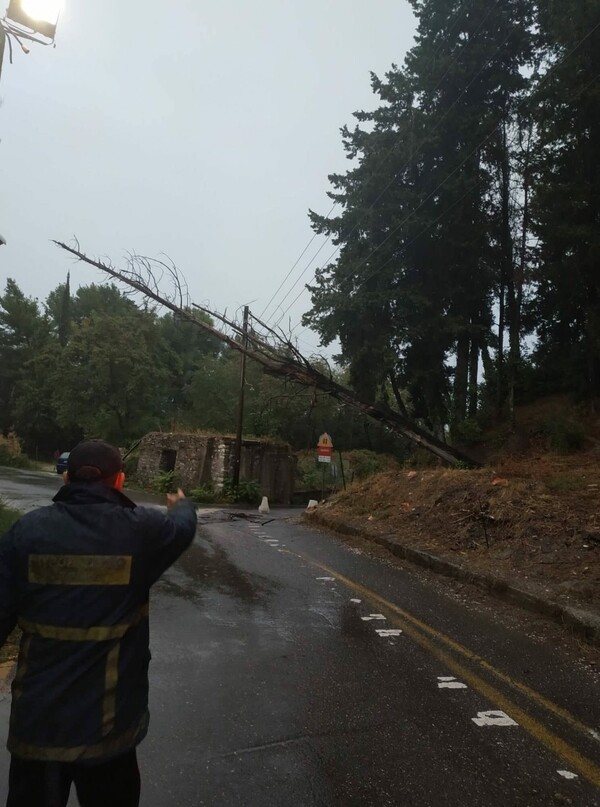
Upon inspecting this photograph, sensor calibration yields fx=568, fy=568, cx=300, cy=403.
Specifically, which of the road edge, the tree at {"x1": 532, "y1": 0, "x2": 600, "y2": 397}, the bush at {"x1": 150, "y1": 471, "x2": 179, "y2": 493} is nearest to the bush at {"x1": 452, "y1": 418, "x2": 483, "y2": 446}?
the tree at {"x1": 532, "y1": 0, "x2": 600, "y2": 397}

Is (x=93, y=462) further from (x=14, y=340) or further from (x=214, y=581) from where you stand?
(x=14, y=340)

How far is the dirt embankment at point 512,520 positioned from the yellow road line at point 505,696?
5.98 ft

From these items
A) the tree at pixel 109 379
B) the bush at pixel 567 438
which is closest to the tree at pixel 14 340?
the tree at pixel 109 379

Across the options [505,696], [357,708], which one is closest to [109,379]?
[357,708]

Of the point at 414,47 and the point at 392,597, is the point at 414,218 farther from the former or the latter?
the point at 392,597

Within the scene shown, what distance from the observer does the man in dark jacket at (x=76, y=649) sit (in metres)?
1.92

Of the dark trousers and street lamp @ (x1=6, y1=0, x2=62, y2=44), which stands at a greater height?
street lamp @ (x1=6, y1=0, x2=62, y2=44)

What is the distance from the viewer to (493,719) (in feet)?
12.4

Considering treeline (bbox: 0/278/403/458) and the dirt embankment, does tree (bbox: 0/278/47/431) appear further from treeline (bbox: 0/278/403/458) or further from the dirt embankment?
the dirt embankment

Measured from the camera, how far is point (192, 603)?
6746 millimetres

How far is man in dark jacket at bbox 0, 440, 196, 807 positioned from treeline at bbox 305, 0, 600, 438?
22.1 m

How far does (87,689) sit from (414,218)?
24.1m

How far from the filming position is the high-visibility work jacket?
6.30ft

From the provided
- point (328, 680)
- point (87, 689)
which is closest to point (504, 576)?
point (328, 680)
